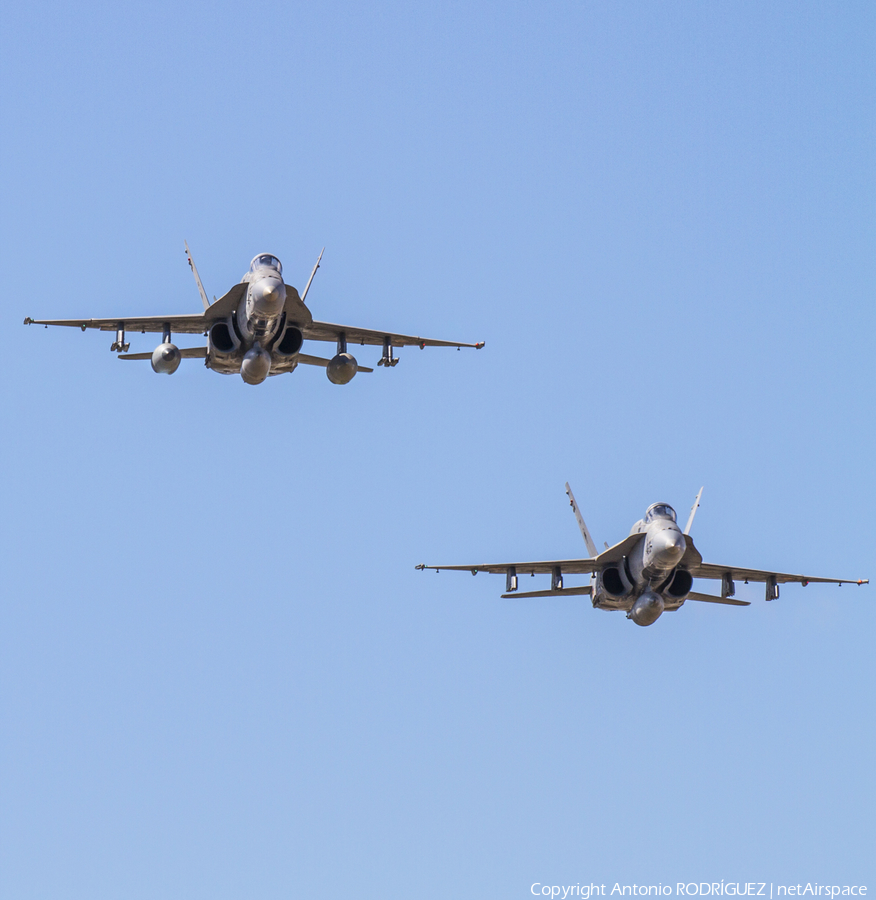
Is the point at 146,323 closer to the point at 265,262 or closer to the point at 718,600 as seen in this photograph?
the point at 265,262

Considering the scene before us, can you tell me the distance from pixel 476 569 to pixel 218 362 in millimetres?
7721

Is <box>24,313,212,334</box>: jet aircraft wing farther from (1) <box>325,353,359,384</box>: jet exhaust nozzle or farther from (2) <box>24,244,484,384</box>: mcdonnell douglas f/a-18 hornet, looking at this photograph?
(1) <box>325,353,359,384</box>: jet exhaust nozzle

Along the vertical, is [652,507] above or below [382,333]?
below

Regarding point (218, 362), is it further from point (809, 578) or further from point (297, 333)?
point (809, 578)

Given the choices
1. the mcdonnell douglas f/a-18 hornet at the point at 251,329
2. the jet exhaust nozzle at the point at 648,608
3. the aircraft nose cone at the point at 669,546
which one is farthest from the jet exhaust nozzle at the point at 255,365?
the jet exhaust nozzle at the point at 648,608

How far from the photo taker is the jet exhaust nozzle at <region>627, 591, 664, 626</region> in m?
41.3

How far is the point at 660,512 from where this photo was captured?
41.6m

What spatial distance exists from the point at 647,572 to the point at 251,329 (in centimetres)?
976

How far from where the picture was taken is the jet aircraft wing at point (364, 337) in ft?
142

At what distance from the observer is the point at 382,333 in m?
43.8

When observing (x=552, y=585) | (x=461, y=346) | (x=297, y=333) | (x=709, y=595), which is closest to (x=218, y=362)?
(x=297, y=333)

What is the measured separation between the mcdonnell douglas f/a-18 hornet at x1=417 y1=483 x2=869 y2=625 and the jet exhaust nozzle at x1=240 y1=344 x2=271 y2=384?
5.81 metres

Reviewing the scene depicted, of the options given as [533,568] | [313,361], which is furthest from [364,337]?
[533,568]

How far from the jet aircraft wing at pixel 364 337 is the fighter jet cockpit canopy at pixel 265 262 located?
75.7 inches
